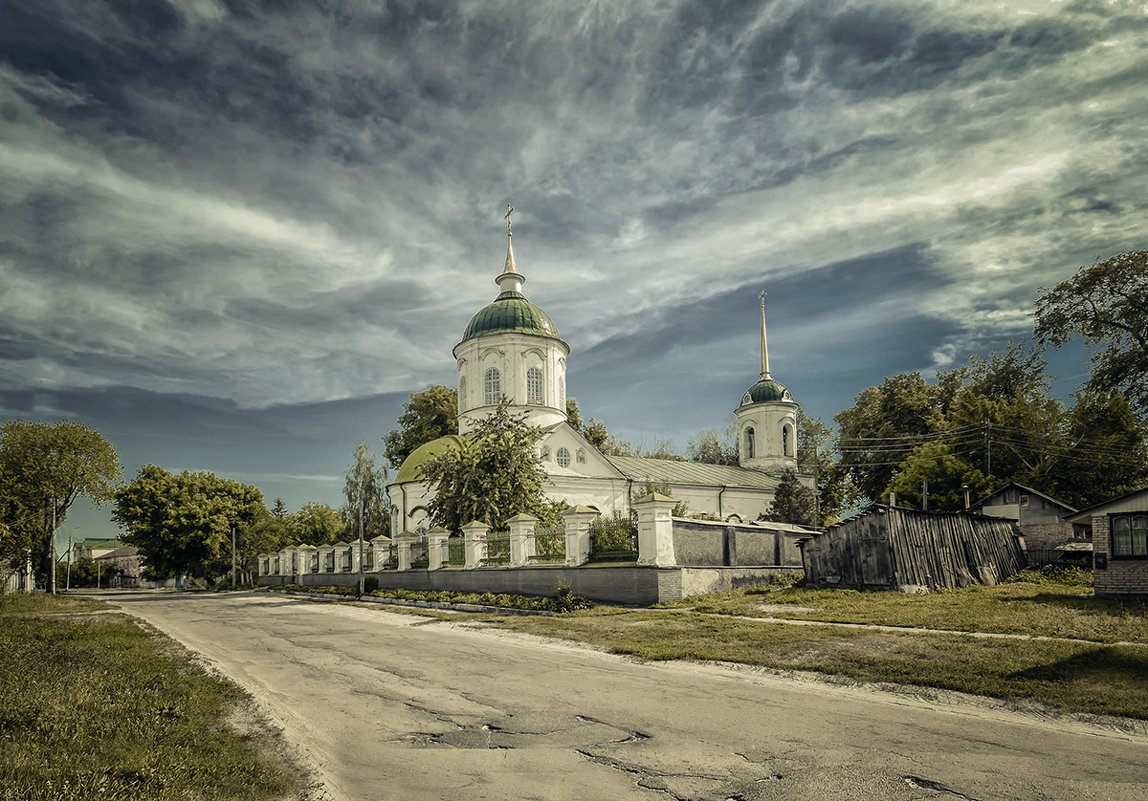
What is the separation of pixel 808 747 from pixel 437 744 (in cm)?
308

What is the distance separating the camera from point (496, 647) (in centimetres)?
1235

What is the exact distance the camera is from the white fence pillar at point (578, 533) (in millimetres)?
20688

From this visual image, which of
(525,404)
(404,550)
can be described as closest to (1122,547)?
(404,550)

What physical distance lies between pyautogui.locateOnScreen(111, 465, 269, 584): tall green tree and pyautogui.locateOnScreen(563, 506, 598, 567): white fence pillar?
3674 centimetres

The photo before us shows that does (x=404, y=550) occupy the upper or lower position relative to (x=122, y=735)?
lower

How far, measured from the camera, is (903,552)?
19.1 meters

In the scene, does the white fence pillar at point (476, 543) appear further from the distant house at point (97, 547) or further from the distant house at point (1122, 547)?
the distant house at point (97, 547)

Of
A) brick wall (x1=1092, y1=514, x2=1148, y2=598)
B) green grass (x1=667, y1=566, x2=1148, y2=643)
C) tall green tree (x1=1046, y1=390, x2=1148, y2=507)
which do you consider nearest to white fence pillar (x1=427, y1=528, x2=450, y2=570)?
green grass (x1=667, y1=566, x2=1148, y2=643)

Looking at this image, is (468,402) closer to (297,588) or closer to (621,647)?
(297,588)

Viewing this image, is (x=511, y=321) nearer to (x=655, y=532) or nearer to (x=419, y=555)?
(x=419, y=555)

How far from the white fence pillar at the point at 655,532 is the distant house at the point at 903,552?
4810 millimetres

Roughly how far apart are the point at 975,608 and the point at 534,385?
88.7 feet

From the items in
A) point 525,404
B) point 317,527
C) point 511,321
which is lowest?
point 317,527

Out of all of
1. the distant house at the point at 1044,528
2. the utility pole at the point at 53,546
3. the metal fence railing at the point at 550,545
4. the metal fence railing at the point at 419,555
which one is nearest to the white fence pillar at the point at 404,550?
the metal fence railing at the point at 419,555
